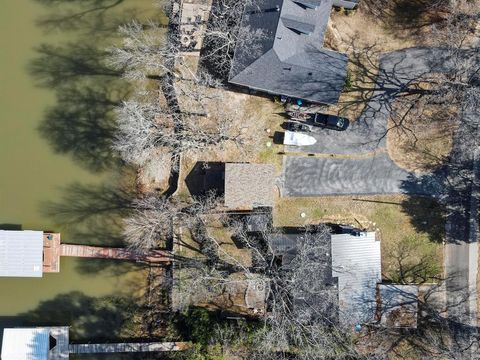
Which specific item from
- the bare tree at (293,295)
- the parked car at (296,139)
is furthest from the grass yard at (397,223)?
the parked car at (296,139)

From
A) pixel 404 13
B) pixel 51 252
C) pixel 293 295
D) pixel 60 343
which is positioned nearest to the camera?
pixel 293 295

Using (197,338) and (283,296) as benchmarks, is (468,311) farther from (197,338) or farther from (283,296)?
(197,338)

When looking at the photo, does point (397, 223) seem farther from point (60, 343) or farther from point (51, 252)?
point (60, 343)

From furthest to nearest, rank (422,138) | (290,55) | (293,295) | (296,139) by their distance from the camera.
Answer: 1. (422,138)
2. (296,139)
3. (290,55)
4. (293,295)

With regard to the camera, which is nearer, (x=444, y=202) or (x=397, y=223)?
(x=397, y=223)

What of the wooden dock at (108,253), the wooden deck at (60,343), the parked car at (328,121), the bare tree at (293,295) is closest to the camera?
the bare tree at (293,295)

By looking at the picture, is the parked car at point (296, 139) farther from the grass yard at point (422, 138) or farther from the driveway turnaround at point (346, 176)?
the grass yard at point (422, 138)

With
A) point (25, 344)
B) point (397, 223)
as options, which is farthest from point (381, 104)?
point (25, 344)
